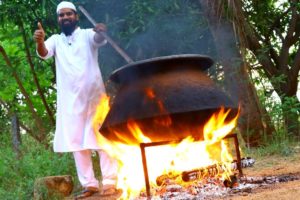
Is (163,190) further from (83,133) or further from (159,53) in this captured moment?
(159,53)

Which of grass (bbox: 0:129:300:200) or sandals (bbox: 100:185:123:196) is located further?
grass (bbox: 0:129:300:200)

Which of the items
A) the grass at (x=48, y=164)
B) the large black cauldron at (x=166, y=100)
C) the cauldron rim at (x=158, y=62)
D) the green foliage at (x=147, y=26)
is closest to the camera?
the large black cauldron at (x=166, y=100)

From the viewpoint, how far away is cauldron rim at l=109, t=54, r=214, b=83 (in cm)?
370

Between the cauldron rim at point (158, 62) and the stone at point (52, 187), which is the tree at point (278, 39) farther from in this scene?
the cauldron rim at point (158, 62)

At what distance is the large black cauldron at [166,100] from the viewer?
3.60 metres

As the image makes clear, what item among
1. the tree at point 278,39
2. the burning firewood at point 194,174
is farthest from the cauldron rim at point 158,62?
the tree at point 278,39

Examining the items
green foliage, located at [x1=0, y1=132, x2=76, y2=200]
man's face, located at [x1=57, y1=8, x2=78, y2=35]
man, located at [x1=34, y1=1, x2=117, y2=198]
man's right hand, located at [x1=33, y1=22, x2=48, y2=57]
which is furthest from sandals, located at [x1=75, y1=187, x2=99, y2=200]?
man's face, located at [x1=57, y1=8, x2=78, y2=35]

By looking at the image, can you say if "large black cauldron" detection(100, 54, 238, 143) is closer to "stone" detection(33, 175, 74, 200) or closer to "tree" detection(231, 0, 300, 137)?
"stone" detection(33, 175, 74, 200)

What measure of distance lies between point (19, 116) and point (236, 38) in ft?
20.9

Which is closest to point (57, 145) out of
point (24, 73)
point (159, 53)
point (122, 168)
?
point (122, 168)

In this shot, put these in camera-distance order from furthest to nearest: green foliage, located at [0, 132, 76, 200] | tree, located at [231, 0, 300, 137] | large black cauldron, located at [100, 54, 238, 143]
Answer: tree, located at [231, 0, 300, 137], green foliage, located at [0, 132, 76, 200], large black cauldron, located at [100, 54, 238, 143]

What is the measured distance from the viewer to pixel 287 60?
994 cm

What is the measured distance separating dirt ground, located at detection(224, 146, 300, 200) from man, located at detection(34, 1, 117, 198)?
1606 mm

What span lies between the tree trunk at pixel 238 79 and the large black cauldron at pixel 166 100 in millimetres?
3081
